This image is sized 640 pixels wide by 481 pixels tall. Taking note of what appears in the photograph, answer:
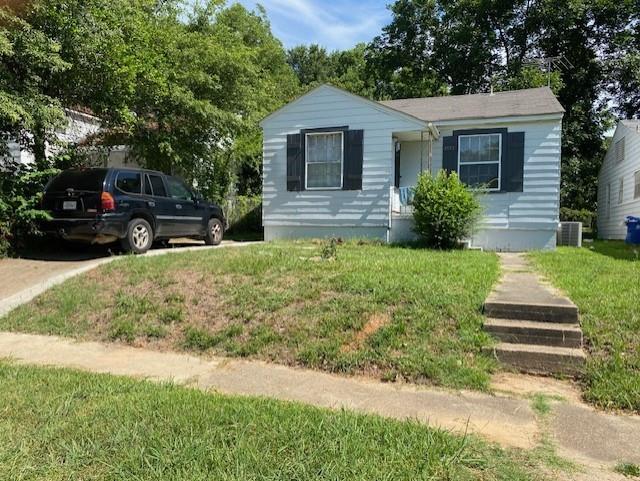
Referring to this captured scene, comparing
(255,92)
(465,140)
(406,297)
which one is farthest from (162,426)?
(255,92)

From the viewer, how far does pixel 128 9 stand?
10.5 m

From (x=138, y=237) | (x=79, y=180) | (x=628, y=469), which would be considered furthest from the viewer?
(x=138, y=237)

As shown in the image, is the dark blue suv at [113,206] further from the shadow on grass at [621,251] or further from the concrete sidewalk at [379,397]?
the shadow on grass at [621,251]

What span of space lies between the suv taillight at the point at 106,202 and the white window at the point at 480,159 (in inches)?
326

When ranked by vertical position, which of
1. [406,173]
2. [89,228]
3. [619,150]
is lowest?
[89,228]

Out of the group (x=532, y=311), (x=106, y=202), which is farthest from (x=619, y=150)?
(x=106, y=202)

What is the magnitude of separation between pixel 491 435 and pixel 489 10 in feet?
88.1

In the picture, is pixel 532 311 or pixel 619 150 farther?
pixel 619 150

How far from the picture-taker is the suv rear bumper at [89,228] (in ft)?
28.6

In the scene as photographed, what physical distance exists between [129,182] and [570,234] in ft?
38.5

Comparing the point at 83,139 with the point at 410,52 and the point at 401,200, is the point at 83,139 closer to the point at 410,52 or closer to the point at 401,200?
the point at 401,200

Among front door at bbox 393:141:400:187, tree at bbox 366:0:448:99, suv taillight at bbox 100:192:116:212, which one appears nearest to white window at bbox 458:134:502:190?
front door at bbox 393:141:400:187

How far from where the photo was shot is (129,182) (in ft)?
31.1

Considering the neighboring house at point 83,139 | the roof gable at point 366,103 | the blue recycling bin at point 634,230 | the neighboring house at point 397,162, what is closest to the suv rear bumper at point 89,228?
the neighboring house at point 83,139
